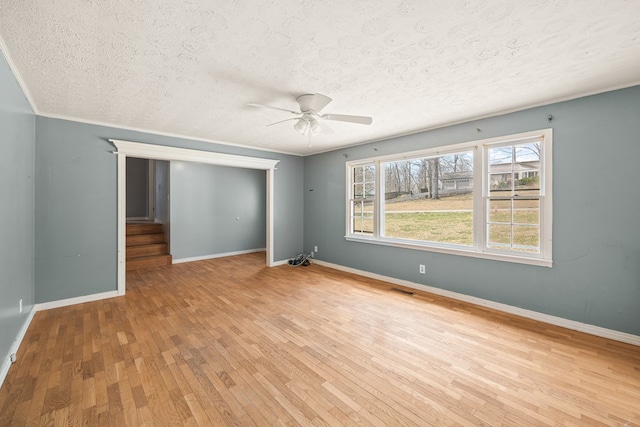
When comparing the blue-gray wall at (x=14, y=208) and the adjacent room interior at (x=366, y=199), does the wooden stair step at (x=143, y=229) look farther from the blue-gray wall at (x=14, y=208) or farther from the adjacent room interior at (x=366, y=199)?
the blue-gray wall at (x=14, y=208)

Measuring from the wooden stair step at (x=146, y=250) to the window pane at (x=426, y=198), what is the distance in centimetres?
508

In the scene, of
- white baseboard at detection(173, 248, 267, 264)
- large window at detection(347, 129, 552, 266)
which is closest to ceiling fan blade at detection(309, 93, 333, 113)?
large window at detection(347, 129, 552, 266)

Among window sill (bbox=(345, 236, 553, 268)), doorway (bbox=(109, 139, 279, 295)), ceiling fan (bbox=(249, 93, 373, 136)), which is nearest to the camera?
ceiling fan (bbox=(249, 93, 373, 136))

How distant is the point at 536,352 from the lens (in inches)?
93.0

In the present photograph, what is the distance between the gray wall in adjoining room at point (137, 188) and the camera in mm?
8094

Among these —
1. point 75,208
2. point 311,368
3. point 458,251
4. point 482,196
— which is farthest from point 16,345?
point 482,196

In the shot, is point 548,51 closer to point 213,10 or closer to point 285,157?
point 213,10

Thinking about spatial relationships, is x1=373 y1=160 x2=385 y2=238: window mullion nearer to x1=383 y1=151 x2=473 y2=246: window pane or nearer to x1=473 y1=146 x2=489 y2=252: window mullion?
x1=383 y1=151 x2=473 y2=246: window pane

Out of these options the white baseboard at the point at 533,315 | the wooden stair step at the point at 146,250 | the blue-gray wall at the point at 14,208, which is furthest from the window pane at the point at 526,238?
the wooden stair step at the point at 146,250

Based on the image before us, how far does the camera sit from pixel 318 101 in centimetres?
270

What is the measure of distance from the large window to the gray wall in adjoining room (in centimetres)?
694

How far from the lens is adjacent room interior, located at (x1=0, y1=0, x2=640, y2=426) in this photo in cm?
168

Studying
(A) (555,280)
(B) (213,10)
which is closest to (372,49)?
(B) (213,10)

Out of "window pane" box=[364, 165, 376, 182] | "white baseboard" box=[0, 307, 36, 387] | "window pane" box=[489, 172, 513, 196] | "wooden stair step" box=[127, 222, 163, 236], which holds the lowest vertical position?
"white baseboard" box=[0, 307, 36, 387]
